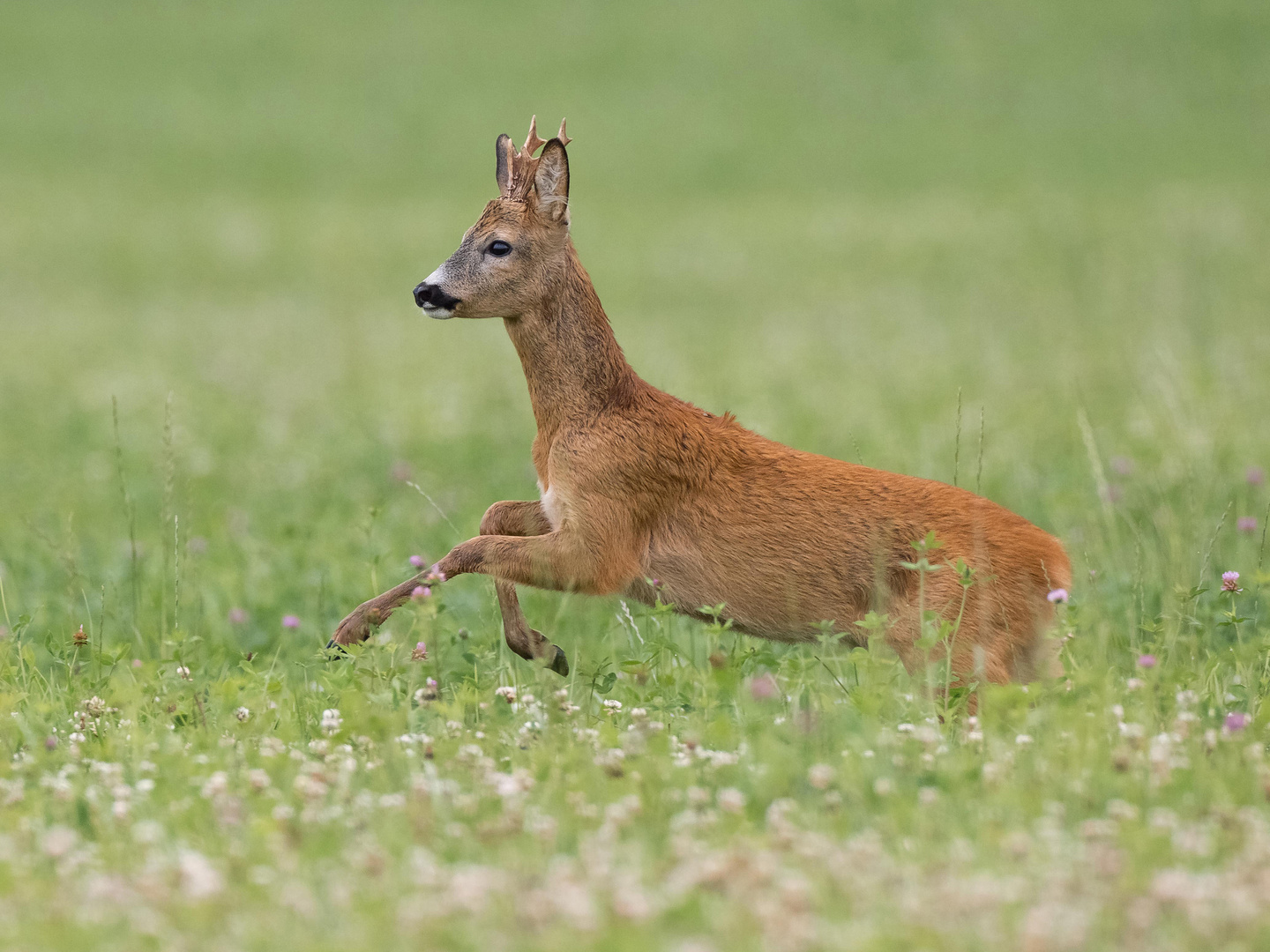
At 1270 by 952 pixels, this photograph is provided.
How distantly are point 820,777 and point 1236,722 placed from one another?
119 cm

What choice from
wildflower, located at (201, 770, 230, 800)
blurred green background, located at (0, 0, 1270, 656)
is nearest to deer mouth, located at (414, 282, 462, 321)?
blurred green background, located at (0, 0, 1270, 656)

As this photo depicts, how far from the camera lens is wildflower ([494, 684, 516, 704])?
4.25 m

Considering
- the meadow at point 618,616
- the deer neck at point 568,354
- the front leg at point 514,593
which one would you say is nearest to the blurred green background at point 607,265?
the meadow at point 618,616

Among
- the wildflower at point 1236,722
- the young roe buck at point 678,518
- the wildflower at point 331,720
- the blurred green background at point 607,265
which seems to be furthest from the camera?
the blurred green background at point 607,265

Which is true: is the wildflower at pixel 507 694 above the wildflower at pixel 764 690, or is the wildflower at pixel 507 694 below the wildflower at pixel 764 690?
below

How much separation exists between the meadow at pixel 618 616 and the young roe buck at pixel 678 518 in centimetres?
21

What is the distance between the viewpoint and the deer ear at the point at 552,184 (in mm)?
4785

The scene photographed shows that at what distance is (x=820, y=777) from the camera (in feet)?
10.7

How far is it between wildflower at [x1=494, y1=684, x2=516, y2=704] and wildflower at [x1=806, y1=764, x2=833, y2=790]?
1089mm

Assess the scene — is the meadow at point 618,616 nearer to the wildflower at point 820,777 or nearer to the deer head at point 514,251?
the wildflower at point 820,777

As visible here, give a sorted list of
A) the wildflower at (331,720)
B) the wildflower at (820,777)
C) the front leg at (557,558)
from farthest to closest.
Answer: the front leg at (557,558) < the wildflower at (331,720) < the wildflower at (820,777)

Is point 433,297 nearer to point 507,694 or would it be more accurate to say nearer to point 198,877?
point 507,694

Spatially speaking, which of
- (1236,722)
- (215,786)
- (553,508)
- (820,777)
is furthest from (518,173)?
(1236,722)

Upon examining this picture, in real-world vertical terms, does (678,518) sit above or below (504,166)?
below
